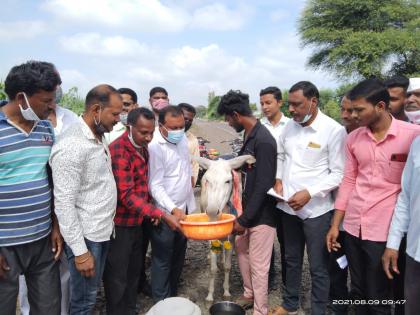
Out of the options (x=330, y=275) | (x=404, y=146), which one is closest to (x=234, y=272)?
(x=330, y=275)

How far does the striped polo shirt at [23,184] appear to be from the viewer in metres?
2.42

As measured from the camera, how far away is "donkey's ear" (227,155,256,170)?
11.9ft

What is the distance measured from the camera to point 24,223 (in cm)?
252

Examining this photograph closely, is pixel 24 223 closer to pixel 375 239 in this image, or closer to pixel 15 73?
pixel 15 73

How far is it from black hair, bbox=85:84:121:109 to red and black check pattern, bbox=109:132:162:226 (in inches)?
21.8

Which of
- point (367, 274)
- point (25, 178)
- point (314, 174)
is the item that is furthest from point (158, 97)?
point (367, 274)

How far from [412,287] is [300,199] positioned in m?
1.14

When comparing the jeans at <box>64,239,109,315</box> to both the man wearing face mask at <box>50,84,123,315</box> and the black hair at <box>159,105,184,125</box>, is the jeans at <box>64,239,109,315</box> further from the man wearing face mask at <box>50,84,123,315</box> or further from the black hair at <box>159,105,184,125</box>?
the black hair at <box>159,105,184,125</box>

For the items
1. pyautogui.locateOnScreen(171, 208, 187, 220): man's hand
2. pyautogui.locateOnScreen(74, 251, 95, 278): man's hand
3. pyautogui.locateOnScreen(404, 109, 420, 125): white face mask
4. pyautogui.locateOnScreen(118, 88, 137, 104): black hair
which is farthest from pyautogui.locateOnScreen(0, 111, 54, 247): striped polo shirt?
pyautogui.locateOnScreen(404, 109, 420, 125): white face mask

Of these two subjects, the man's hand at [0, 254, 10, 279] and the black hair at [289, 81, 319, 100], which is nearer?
the man's hand at [0, 254, 10, 279]

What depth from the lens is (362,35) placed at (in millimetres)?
29609

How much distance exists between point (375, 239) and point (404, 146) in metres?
0.78

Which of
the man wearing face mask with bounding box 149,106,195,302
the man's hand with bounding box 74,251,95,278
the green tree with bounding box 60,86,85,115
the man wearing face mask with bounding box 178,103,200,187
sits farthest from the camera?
the green tree with bounding box 60,86,85,115

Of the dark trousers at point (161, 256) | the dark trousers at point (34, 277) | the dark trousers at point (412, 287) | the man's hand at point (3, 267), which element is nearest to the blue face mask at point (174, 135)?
the dark trousers at point (161, 256)
